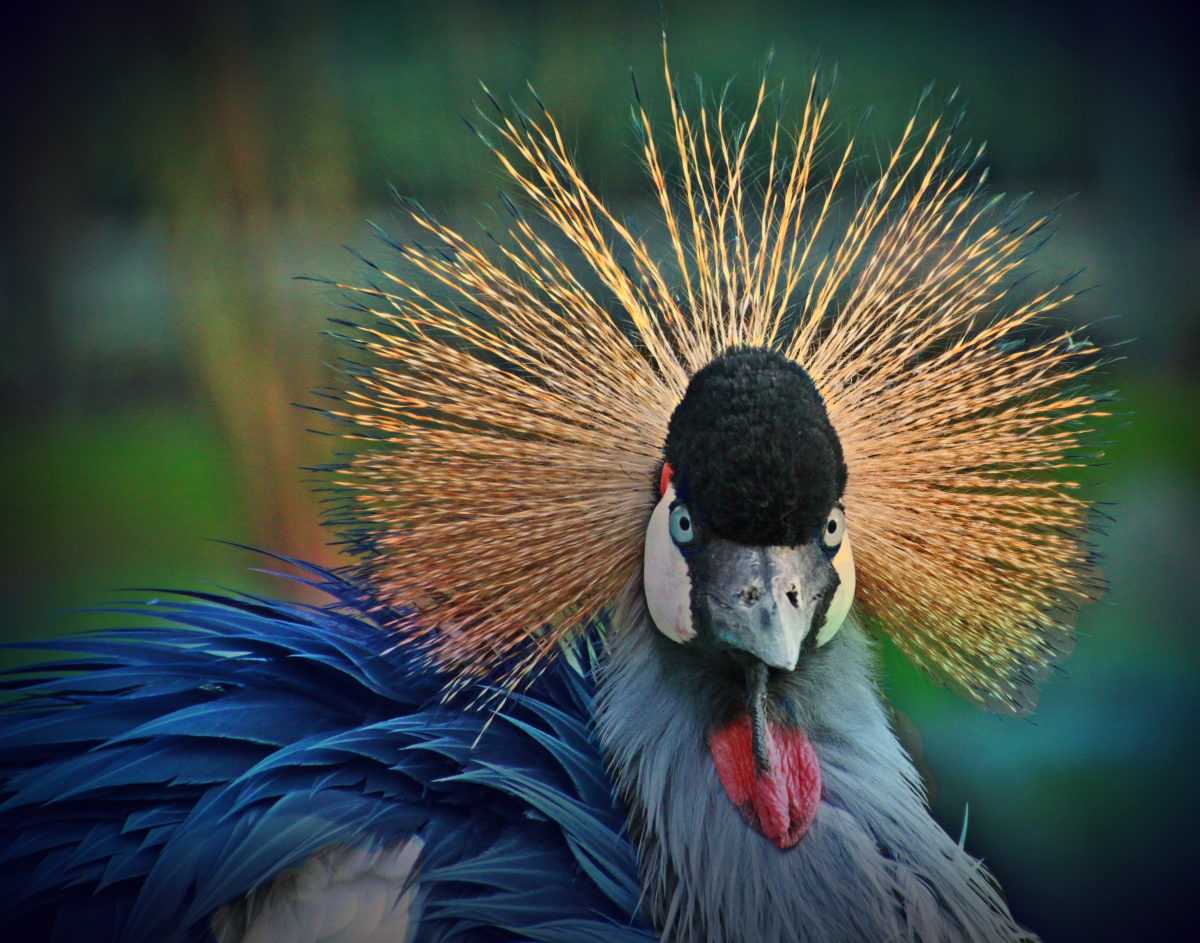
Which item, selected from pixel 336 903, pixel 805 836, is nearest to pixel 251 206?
pixel 336 903

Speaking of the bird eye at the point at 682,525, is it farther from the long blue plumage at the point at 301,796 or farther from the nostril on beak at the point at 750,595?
the long blue plumage at the point at 301,796

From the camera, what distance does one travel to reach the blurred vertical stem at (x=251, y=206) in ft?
3.92

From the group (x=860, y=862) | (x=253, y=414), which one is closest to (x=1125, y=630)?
(x=860, y=862)

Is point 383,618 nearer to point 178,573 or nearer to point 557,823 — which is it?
point 557,823

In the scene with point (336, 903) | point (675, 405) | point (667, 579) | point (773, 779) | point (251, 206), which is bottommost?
point (336, 903)

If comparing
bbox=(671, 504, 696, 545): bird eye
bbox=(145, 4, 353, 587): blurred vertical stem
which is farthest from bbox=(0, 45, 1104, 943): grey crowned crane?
Result: bbox=(145, 4, 353, 587): blurred vertical stem

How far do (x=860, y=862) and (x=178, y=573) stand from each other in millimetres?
1218

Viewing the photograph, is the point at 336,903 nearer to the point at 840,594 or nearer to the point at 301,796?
the point at 301,796

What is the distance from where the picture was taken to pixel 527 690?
73cm

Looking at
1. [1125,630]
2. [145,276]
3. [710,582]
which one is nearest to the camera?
[710,582]

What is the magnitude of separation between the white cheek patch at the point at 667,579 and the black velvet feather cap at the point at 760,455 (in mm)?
38

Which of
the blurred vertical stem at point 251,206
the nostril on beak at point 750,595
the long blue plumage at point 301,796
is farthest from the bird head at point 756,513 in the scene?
the blurred vertical stem at point 251,206

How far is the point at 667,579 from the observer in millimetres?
598

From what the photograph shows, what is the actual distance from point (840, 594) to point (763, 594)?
90 millimetres
